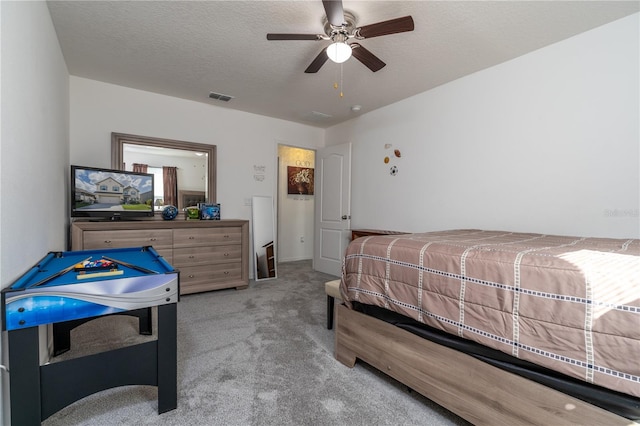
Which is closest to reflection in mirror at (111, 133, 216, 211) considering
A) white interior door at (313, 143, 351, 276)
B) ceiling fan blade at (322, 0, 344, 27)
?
white interior door at (313, 143, 351, 276)

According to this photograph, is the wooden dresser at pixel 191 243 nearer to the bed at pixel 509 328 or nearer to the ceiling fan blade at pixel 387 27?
the bed at pixel 509 328

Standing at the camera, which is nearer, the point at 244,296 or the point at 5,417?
the point at 5,417

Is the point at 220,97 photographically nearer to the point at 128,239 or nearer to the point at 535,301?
the point at 128,239

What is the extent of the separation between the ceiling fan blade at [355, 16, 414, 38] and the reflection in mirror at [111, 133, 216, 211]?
2.84 metres

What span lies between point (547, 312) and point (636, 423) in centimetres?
37

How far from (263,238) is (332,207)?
1.22 meters

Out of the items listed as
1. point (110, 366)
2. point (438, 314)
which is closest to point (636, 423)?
point (438, 314)

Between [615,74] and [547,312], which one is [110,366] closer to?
[547,312]

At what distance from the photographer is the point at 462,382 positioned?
1340 mm

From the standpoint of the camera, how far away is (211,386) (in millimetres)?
1743

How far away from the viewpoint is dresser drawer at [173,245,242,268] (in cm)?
342

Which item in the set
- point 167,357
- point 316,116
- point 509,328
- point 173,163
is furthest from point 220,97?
point 509,328

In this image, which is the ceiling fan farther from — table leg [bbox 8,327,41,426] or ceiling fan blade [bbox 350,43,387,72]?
table leg [bbox 8,327,41,426]

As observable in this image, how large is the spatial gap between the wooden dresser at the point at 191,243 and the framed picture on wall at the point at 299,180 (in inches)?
88.0
